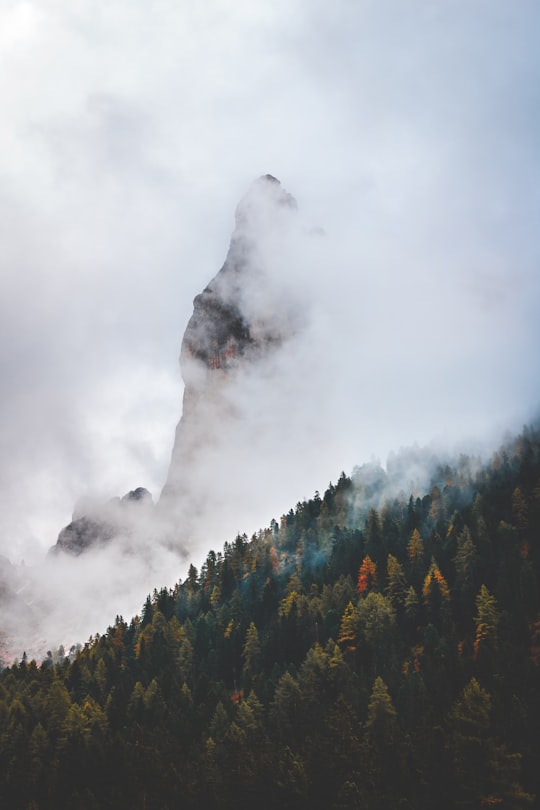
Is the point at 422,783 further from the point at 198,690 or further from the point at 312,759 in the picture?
the point at 198,690

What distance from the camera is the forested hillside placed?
209ft

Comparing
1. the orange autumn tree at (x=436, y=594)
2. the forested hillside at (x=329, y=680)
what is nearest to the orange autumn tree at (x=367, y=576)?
the forested hillside at (x=329, y=680)

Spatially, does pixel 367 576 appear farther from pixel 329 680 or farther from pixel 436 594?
pixel 329 680

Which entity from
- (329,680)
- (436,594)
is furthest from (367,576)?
(329,680)

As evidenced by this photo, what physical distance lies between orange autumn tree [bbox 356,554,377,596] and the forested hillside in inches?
15.6

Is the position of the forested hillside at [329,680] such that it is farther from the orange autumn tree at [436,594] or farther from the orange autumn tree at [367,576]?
the orange autumn tree at [367,576]

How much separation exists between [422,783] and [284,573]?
84.9m

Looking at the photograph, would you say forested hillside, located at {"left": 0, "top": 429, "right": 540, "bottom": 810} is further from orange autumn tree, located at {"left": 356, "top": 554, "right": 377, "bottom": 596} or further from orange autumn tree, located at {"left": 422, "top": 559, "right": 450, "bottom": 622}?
orange autumn tree, located at {"left": 356, "top": 554, "right": 377, "bottom": 596}

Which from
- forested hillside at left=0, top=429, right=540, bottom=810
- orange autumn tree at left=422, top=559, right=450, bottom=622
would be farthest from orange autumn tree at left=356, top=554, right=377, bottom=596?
orange autumn tree at left=422, top=559, right=450, bottom=622

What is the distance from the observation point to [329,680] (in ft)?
296

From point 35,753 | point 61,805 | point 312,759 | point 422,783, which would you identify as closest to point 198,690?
point 35,753

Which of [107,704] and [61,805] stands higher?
[107,704]

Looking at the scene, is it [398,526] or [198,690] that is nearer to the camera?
[198,690]

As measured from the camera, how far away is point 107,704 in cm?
9756
